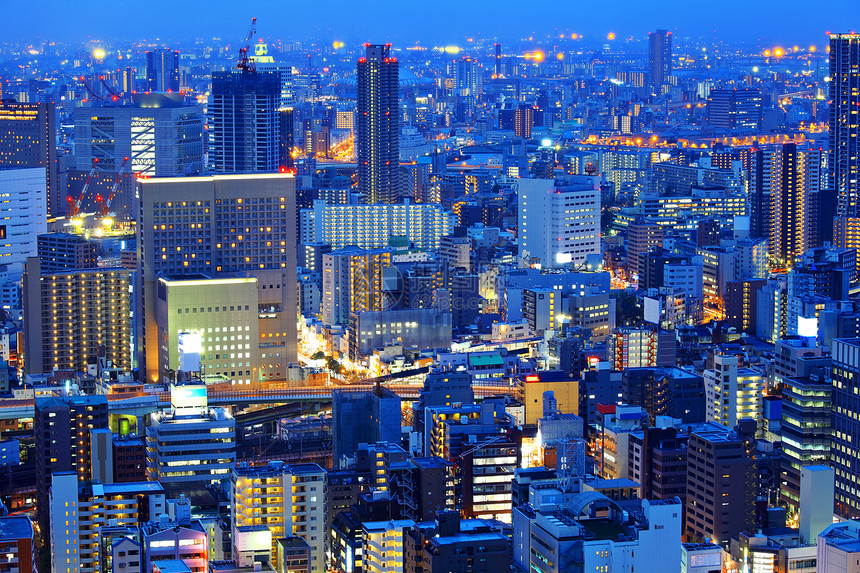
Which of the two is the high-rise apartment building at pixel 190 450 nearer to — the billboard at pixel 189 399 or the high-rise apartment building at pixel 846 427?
the billboard at pixel 189 399

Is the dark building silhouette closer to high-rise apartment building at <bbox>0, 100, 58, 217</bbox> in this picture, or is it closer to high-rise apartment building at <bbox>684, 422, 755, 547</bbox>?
high-rise apartment building at <bbox>0, 100, 58, 217</bbox>

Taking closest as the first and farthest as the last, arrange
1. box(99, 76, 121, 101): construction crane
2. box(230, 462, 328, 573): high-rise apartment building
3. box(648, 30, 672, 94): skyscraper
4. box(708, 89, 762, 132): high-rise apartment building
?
1. box(230, 462, 328, 573): high-rise apartment building
2. box(99, 76, 121, 101): construction crane
3. box(708, 89, 762, 132): high-rise apartment building
4. box(648, 30, 672, 94): skyscraper

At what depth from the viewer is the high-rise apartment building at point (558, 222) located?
38406mm

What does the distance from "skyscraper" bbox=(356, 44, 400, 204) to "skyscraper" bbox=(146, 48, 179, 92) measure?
36.9ft

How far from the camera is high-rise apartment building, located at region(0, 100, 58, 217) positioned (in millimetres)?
44656

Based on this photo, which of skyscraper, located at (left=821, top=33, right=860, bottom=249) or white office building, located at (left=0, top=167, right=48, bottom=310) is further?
skyscraper, located at (left=821, top=33, right=860, bottom=249)

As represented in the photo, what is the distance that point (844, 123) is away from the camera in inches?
1629

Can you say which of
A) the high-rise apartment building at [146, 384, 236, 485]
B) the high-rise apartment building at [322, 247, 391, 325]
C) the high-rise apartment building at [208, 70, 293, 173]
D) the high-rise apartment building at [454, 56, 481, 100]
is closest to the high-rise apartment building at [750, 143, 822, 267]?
the high-rise apartment building at [322, 247, 391, 325]

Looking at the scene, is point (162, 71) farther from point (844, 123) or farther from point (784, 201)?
point (844, 123)

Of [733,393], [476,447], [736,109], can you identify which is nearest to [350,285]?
[733,393]

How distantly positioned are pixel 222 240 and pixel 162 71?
31284mm

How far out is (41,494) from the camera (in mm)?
20281

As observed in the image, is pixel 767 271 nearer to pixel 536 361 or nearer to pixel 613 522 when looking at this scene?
pixel 536 361

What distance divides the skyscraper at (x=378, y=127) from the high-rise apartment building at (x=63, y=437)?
26.1 meters
